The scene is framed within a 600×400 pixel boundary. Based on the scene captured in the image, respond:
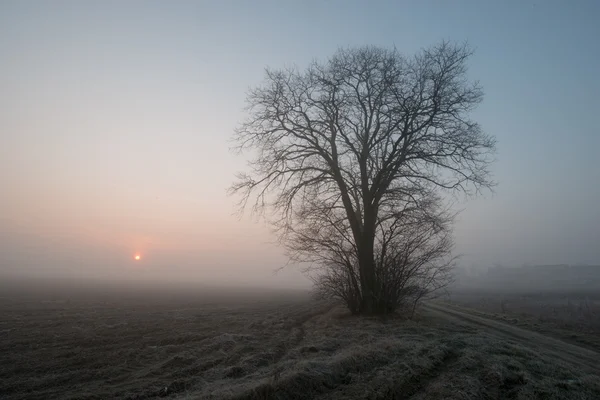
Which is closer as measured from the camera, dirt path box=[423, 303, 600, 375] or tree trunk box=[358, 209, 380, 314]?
dirt path box=[423, 303, 600, 375]

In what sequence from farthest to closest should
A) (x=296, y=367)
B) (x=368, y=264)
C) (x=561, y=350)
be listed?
(x=368, y=264), (x=561, y=350), (x=296, y=367)

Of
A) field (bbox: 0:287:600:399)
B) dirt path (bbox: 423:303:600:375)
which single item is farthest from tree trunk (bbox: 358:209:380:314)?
dirt path (bbox: 423:303:600:375)

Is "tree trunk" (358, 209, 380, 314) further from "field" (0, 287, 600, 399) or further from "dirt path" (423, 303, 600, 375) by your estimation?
"dirt path" (423, 303, 600, 375)

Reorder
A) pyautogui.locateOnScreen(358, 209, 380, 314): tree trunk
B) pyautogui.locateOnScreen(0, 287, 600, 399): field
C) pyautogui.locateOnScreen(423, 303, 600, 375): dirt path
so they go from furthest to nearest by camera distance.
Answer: pyautogui.locateOnScreen(358, 209, 380, 314): tree trunk → pyautogui.locateOnScreen(423, 303, 600, 375): dirt path → pyautogui.locateOnScreen(0, 287, 600, 399): field

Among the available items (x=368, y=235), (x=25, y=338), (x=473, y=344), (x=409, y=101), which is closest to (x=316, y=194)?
(x=368, y=235)

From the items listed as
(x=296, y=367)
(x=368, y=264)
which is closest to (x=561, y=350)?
(x=368, y=264)

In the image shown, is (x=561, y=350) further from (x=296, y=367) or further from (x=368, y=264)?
(x=296, y=367)

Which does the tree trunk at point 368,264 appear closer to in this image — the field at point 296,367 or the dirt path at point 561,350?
the field at point 296,367

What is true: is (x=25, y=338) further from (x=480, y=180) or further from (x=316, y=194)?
(x=480, y=180)

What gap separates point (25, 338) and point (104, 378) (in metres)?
7.58

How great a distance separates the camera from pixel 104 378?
7668mm

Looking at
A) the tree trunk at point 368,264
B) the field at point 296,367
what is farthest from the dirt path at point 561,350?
the tree trunk at point 368,264

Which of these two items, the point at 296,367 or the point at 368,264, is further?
the point at 368,264

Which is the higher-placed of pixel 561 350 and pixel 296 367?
pixel 296 367
